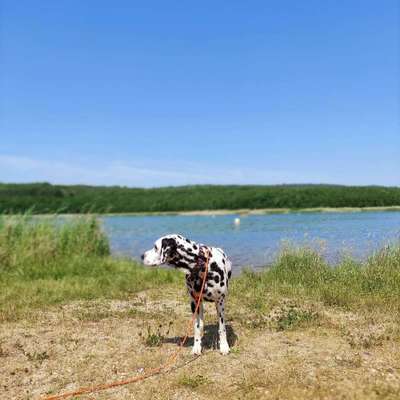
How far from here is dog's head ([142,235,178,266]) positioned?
6309mm

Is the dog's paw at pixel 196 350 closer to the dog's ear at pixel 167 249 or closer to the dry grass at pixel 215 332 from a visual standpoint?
the dry grass at pixel 215 332

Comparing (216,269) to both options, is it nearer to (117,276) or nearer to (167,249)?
(167,249)

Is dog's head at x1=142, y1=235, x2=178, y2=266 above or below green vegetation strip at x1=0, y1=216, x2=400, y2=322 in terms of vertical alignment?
above

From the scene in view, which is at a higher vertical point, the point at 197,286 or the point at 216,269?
the point at 216,269

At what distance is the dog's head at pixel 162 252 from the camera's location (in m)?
6.31

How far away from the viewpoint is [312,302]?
32.2 ft

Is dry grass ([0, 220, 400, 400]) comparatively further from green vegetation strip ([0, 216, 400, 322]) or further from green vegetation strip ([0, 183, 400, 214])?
green vegetation strip ([0, 183, 400, 214])

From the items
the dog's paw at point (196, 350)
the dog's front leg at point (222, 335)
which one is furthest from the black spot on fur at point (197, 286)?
the dog's paw at point (196, 350)

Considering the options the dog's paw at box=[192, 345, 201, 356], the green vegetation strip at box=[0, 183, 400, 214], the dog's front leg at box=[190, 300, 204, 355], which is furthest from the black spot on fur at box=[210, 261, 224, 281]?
the green vegetation strip at box=[0, 183, 400, 214]

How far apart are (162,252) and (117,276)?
825 centimetres

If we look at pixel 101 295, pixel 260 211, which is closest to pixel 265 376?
pixel 101 295

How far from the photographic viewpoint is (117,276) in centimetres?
1417

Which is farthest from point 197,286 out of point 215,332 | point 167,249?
point 215,332

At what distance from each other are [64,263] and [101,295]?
511 centimetres
